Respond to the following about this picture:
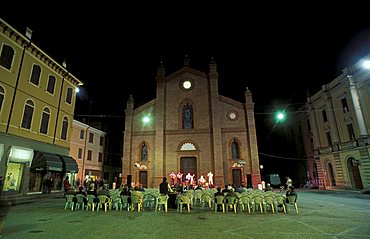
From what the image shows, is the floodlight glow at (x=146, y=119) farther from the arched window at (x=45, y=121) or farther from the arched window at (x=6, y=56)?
the arched window at (x=6, y=56)

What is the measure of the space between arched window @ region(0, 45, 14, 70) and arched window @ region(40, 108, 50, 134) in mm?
4239

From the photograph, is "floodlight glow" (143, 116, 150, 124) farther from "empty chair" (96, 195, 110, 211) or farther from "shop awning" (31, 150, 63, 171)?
"empty chair" (96, 195, 110, 211)

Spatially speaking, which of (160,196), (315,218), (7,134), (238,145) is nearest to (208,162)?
(238,145)

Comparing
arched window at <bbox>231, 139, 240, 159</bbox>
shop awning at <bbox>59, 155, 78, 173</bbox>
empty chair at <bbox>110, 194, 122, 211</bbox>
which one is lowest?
empty chair at <bbox>110, 194, 122, 211</bbox>

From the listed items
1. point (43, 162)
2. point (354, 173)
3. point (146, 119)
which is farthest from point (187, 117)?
point (354, 173)

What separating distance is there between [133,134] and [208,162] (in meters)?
10.1

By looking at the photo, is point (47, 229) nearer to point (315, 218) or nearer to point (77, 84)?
point (315, 218)

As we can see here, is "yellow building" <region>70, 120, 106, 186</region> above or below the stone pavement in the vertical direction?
above

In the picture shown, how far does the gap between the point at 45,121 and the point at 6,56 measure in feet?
18.0

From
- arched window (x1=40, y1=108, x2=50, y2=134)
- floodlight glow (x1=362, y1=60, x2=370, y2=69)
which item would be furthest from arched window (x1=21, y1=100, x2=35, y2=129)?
floodlight glow (x1=362, y1=60, x2=370, y2=69)

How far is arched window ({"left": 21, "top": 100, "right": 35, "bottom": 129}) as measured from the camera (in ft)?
49.7

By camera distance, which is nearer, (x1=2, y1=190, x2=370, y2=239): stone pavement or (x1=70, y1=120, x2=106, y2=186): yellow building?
(x1=2, y1=190, x2=370, y2=239): stone pavement

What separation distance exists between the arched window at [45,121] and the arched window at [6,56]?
13.9ft

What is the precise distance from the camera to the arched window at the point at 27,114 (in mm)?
15141
